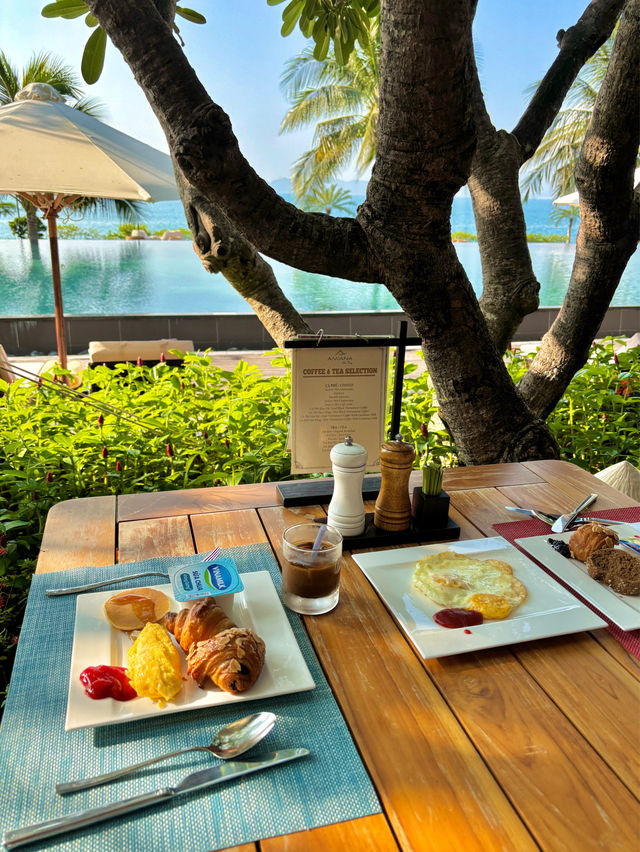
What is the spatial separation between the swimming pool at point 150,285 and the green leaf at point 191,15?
20.1 meters

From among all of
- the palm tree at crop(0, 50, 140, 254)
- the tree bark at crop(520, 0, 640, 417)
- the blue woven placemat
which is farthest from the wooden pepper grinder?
the palm tree at crop(0, 50, 140, 254)

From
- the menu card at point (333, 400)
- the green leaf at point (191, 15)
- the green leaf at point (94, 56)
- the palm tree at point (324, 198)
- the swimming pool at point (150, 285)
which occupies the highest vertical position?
the palm tree at point (324, 198)

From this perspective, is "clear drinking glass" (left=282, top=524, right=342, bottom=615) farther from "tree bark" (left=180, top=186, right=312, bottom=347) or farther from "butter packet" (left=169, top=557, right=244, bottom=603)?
"tree bark" (left=180, top=186, right=312, bottom=347)

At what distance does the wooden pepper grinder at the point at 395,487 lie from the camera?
111 centimetres

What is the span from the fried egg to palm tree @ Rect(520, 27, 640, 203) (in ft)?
61.1

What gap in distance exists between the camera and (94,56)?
2.05 metres

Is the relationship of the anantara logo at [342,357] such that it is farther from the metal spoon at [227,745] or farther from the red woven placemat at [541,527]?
the metal spoon at [227,745]

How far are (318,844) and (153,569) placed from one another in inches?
22.0

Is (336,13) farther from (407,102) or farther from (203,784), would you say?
(203,784)

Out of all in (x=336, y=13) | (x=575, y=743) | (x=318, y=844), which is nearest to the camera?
(x=318, y=844)

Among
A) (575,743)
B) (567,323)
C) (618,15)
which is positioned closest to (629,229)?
(567,323)

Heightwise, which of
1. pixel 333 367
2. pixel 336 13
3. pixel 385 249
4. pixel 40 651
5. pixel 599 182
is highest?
pixel 336 13

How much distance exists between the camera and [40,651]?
827mm

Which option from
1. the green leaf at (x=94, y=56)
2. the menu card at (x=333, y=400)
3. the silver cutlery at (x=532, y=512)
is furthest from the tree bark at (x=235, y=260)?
the silver cutlery at (x=532, y=512)
